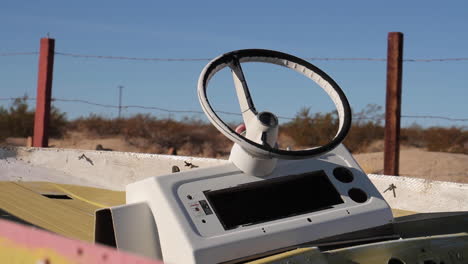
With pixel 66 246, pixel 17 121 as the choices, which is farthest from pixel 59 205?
pixel 17 121

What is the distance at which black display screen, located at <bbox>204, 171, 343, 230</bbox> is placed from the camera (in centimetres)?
252

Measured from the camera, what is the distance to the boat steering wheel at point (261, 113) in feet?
8.25

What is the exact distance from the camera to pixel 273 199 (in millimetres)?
2641

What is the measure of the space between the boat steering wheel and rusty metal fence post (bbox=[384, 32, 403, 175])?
2.74 m

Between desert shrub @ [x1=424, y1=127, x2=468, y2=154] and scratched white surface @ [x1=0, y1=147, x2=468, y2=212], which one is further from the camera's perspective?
desert shrub @ [x1=424, y1=127, x2=468, y2=154]

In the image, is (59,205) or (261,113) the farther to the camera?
(59,205)

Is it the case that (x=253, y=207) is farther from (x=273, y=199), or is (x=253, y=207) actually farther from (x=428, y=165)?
(x=428, y=165)

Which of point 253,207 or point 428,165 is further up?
point 253,207

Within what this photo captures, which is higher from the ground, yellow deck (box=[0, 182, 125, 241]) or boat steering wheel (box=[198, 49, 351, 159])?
boat steering wheel (box=[198, 49, 351, 159])

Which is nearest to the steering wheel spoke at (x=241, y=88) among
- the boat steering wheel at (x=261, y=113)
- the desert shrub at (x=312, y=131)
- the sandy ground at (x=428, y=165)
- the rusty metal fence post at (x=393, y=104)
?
the boat steering wheel at (x=261, y=113)

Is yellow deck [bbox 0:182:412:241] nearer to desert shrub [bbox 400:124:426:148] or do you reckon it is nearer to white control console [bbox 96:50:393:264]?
white control console [bbox 96:50:393:264]

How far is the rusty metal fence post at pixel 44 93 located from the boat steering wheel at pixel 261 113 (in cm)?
452

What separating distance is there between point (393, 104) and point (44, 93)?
3745 mm

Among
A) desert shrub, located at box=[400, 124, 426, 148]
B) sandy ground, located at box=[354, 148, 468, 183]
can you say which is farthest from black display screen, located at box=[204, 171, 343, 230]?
desert shrub, located at box=[400, 124, 426, 148]
